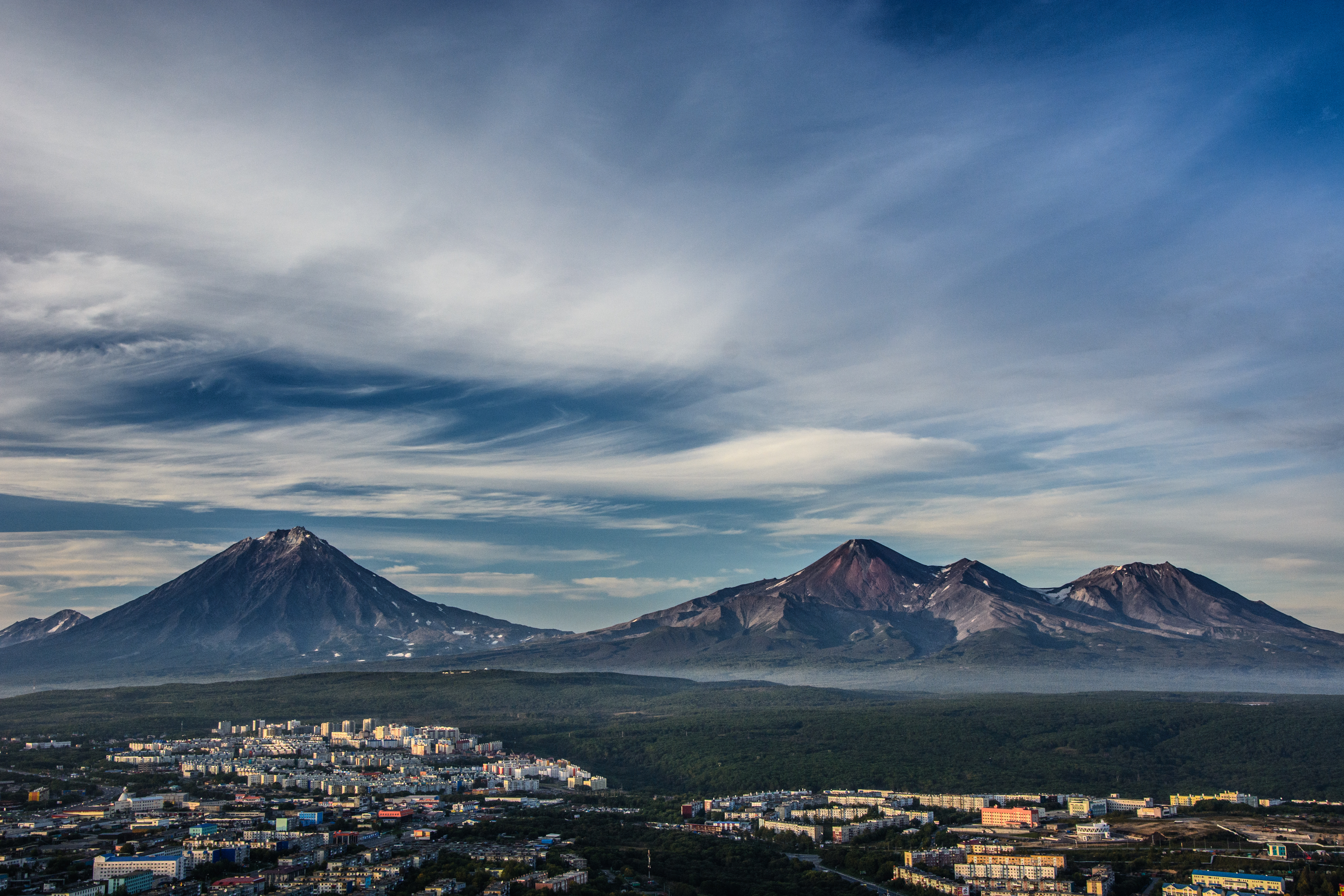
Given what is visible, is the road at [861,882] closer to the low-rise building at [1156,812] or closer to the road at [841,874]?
the road at [841,874]

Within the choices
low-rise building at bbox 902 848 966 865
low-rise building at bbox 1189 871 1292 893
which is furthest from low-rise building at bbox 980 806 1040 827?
low-rise building at bbox 1189 871 1292 893

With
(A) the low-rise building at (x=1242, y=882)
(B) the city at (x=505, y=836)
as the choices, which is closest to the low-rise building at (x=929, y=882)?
(B) the city at (x=505, y=836)

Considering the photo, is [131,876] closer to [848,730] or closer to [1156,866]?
[1156,866]

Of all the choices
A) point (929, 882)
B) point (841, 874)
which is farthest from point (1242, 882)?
point (841, 874)

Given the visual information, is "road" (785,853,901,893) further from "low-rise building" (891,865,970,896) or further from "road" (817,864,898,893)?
"low-rise building" (891,865,970,896)

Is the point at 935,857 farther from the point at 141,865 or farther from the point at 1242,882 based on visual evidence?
the point at 141,865

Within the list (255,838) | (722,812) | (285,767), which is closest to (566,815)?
(722,812)

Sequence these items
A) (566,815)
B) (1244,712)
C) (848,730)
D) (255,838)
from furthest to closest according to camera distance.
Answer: (1244,712) → (848,730) → (566,815) → (255,838)

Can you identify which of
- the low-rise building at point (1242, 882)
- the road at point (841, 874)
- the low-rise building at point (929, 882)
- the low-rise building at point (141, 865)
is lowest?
the road at point (841, 874)

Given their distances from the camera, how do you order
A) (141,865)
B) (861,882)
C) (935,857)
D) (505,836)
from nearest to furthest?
(141,865)
(861,882)
(935,857)
(505,836)
